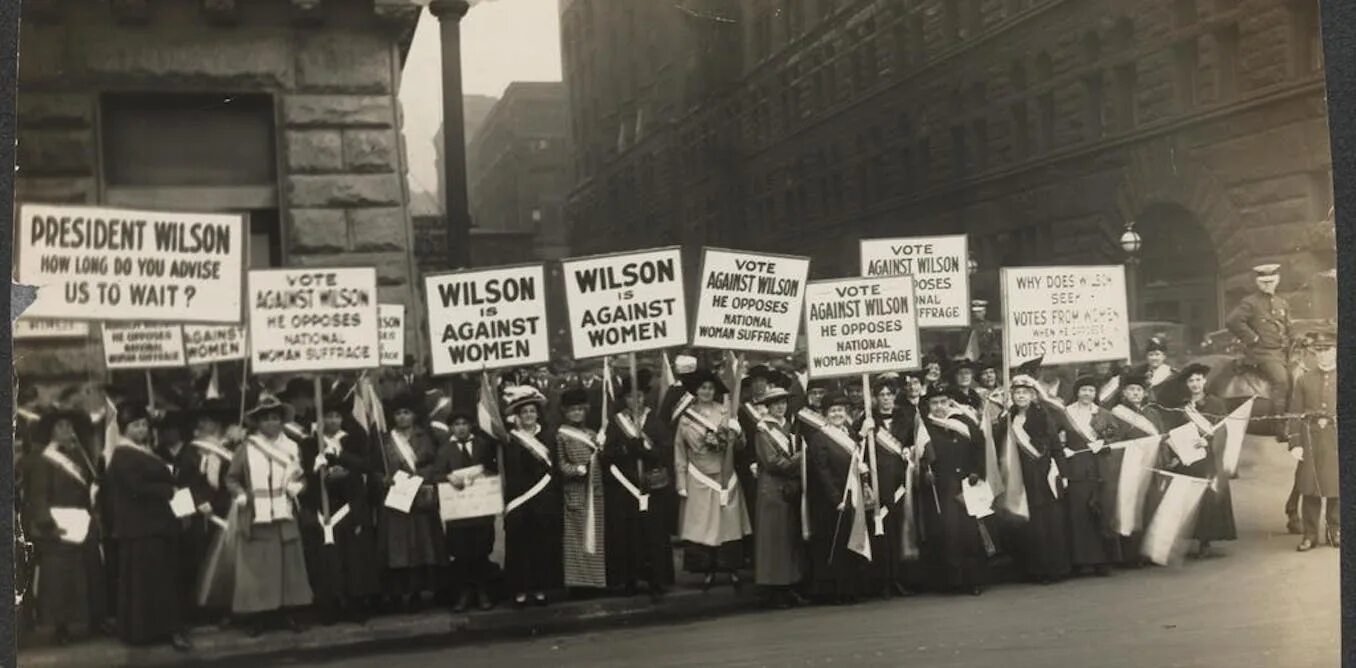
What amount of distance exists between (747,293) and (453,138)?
1358 millimetres

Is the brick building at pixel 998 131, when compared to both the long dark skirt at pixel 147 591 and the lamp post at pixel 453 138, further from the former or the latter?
the long dark skirt at pixel 147 591

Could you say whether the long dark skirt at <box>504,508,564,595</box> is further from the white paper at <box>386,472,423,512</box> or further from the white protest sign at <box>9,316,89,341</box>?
the white protest sign at <box>9,316,89,341</box>

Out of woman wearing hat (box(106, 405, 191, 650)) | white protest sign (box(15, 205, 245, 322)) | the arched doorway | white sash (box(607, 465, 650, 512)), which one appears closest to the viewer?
white protest sign (box(15, 205, 245, 322))

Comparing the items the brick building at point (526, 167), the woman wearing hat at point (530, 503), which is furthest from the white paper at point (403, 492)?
the brick building at point (526, 167)

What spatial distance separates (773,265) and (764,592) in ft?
4.64

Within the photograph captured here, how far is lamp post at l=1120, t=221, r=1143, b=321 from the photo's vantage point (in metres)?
6.15

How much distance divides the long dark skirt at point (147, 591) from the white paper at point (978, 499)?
3.52m

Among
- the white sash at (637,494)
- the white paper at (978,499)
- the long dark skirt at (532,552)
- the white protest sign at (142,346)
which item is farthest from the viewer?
the white paper at (978,499)

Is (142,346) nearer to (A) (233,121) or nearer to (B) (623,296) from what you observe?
(A) (233,121)

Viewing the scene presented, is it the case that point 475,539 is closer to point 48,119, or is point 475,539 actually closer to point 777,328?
point 777,328

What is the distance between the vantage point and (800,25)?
6.00 metres

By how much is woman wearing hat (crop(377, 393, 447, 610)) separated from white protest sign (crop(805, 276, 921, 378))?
171 cm

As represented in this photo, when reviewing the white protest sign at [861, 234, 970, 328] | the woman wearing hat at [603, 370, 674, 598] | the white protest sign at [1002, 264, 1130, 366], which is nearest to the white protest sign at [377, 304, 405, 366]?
the woman wearing hat at [603, 370, 674, 598]

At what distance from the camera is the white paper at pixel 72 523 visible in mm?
5457
